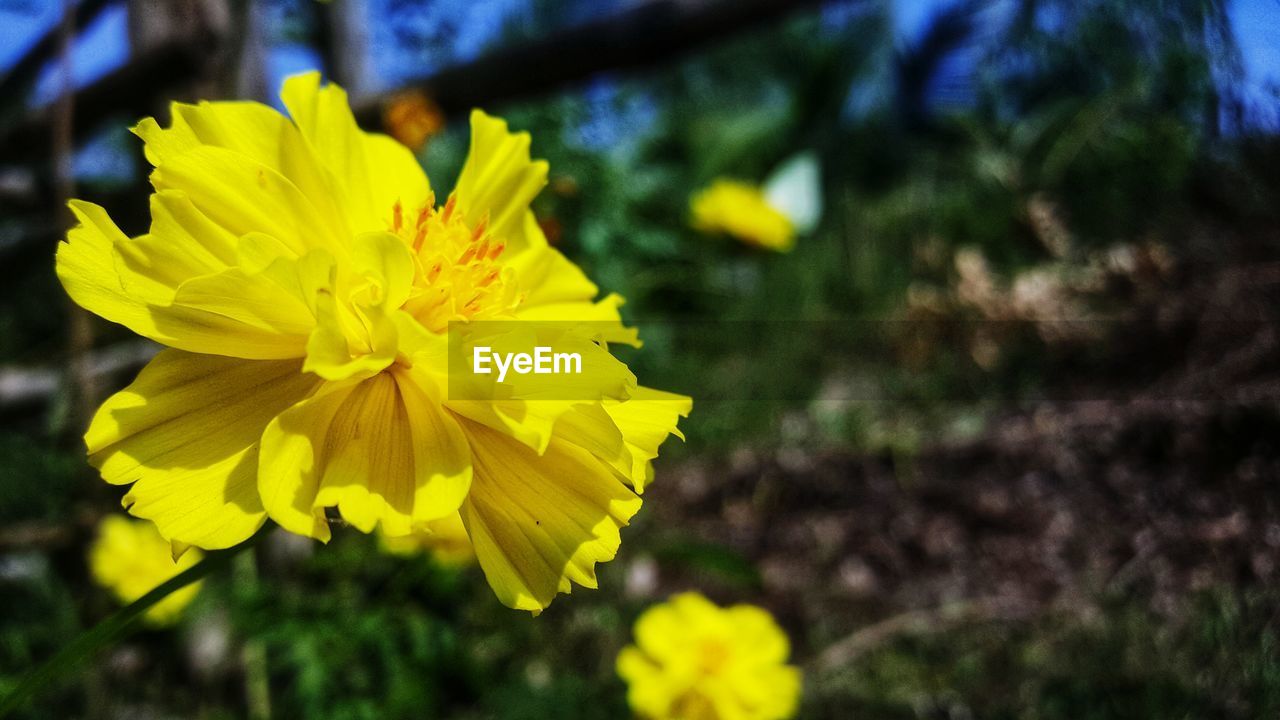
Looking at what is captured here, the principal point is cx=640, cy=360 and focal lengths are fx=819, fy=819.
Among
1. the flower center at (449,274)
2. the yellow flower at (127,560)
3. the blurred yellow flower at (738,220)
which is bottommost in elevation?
the blurred yellow flower at (738,220)

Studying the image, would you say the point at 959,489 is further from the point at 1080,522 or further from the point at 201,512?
the point at 201,512

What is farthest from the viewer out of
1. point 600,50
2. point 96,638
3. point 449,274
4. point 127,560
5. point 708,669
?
point 600,50

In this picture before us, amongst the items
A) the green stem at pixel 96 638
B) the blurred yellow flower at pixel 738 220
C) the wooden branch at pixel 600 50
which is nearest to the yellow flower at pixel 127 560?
the wooden branch at pixel 600 50

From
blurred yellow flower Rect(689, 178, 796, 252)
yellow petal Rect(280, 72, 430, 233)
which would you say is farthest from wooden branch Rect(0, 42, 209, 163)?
blurred yellow flower Rect(689, 178, 796, 252)

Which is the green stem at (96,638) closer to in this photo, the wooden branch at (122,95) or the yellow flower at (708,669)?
the yellow flower at (708,669)

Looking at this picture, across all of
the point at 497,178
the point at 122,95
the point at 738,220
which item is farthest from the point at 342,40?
the point at 497,178

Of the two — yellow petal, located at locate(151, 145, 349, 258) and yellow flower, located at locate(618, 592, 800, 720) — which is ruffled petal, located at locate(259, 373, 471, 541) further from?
yellow flower, located at locate(618, 592, 800, 720)

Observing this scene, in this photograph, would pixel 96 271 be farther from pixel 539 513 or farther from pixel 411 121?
pixel 411 121
